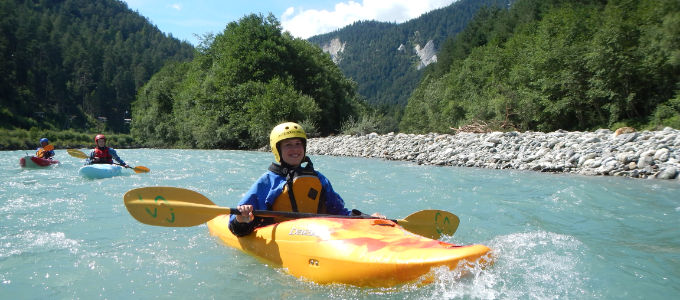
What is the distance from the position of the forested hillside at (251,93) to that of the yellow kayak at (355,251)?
22.3 m

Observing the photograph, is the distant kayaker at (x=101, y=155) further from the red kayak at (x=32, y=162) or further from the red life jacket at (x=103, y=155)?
the red kayak at (x=32, y=162)

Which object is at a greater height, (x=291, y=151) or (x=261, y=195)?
(x=291, y=151)

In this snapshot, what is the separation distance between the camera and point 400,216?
239 inches

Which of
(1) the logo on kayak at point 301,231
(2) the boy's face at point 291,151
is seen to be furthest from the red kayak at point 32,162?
(1) the logo on kayak at point 301,231

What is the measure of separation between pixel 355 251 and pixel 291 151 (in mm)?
1247

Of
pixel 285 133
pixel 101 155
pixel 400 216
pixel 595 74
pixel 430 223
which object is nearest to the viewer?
pixel 285 133

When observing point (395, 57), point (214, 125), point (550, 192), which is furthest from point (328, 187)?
point (395, 57)

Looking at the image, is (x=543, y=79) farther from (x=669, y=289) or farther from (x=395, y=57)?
(x=395, y=57)

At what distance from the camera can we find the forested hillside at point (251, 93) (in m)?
27.1

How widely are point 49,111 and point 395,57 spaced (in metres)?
152

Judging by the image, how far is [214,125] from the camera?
28.3 metres

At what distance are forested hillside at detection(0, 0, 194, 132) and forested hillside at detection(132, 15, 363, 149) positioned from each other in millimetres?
25521

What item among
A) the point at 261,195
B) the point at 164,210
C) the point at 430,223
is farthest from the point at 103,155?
the point at 430,223

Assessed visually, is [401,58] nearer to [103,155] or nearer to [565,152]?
[565,152]
